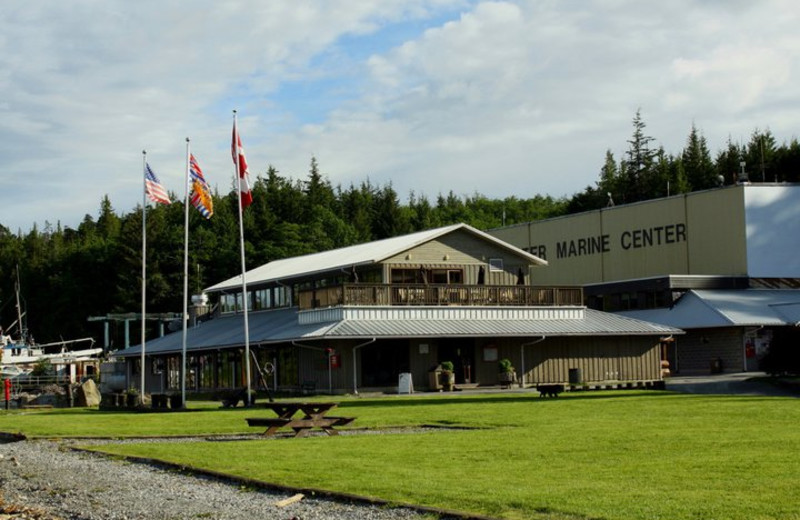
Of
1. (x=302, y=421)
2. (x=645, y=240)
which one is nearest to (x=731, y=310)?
(x=645, y=240)

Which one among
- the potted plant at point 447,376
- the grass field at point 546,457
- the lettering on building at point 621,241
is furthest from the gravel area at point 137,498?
the lettering on building at point 621,241

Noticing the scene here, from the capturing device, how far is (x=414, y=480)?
1631cm

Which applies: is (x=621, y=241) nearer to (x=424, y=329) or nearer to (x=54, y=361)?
(x=424, y=329)

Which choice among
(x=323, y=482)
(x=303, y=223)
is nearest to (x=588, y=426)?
(x=323, y=482)

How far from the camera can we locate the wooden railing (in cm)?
5012

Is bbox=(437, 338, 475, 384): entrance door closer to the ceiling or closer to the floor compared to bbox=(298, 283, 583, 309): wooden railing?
closer to the floor

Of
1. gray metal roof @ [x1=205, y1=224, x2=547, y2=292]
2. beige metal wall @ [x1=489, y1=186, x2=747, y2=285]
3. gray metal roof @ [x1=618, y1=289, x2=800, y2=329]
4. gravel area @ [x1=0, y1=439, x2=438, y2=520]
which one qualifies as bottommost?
gravel area @ [x1=0, y1=439, x2=438, y2=520]

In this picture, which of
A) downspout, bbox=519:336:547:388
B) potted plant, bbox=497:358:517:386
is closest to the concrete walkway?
downspout, bbox=519:336:547:388

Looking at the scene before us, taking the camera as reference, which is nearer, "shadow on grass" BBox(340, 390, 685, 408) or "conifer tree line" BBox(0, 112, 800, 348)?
"shadow on grass" BBox(340, 390, 685, 408)

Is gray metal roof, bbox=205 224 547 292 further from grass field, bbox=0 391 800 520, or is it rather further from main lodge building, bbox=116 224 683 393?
grass field, bbox=0 391 800 520

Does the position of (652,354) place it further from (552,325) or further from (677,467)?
(677,467)

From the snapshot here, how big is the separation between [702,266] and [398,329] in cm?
2944

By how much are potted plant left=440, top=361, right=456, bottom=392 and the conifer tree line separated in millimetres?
60724

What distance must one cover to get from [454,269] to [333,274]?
19.0 feet
